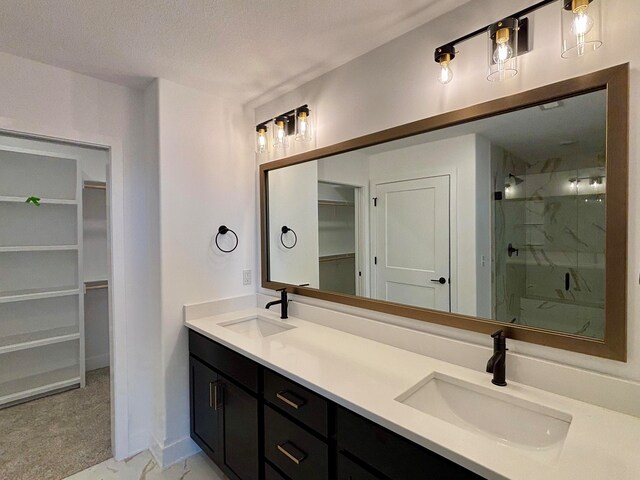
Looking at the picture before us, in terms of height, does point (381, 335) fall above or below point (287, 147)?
below

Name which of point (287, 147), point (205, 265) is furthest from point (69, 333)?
point (287, 147)

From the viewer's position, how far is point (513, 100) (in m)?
1.26

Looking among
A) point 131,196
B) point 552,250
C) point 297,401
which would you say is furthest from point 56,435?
point 552,250

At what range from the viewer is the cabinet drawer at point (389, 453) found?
92 cm

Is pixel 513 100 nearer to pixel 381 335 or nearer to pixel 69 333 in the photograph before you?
pixel 381 335

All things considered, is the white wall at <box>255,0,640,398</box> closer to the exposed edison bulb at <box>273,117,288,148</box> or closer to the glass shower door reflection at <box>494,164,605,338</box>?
the glass shower door reflection at <box>494,164,605,338</box>

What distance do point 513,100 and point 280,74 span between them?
1313 millimetres

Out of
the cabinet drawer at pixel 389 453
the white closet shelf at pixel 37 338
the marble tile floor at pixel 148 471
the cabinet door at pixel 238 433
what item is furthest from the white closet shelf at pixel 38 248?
the cabinet drawer at pixel 389 453

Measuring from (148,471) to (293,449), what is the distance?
1241mm

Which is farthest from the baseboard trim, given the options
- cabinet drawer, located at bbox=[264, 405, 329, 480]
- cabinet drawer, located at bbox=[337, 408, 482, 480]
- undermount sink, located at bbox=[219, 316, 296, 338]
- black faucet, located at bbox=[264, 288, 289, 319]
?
cabinet drawer, located at bbox=[337, 408, 482, 480]

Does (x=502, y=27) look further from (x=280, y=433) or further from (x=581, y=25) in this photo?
(x=280, y=433)

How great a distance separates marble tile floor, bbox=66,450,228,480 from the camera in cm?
197

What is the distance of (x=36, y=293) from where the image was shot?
281cm

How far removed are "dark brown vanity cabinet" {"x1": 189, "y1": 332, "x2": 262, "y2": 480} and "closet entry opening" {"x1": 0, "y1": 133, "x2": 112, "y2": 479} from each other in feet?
3.38
